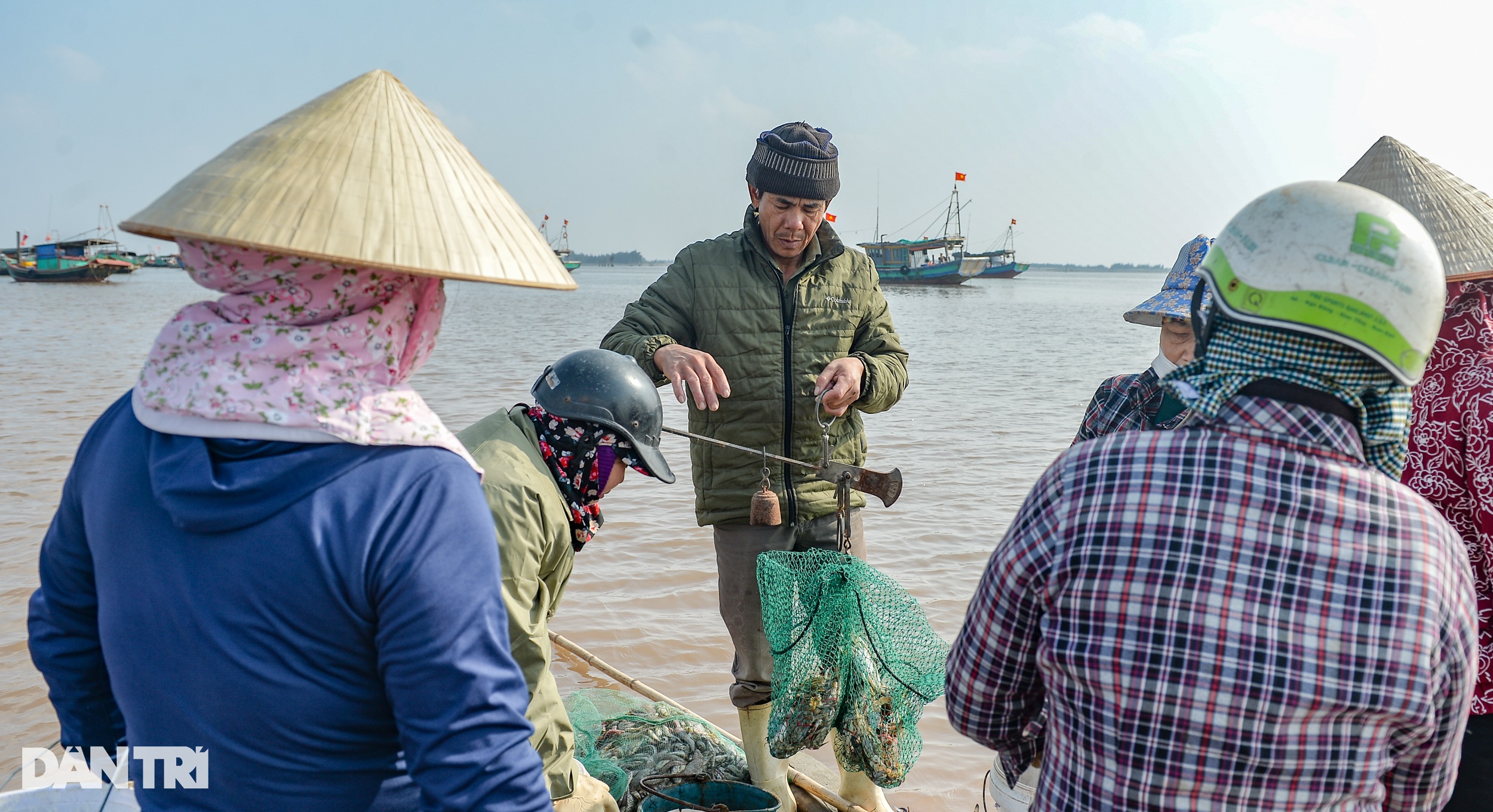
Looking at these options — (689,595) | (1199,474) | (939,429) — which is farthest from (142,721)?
(939,429)

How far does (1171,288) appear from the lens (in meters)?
2.85

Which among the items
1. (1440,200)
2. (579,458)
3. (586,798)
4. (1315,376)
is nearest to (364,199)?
(579,458)

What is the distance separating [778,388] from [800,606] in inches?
29.2

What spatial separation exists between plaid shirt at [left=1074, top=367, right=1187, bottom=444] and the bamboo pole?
4.99 feet

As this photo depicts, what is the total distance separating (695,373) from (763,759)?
54.5 inches

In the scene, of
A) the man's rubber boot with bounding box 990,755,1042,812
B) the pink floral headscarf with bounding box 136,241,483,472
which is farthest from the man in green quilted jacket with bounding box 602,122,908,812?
the pink floral headscarf with bounding box 136,241,483,472

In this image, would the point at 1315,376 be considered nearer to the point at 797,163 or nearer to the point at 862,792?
the point at 797,163

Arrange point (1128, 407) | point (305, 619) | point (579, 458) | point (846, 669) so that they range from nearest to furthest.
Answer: point (305, 619), point (579, 458), point (1128, 407), point (846, 669)

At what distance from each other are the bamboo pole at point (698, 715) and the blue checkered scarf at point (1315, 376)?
7.58ft

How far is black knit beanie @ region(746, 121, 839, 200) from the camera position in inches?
126

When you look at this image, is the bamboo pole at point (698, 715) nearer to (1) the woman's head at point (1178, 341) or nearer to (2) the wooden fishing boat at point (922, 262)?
(1) the woman's head at point (1178, 341)

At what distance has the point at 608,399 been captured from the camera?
2.25m

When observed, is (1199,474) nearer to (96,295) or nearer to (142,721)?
(142,721)

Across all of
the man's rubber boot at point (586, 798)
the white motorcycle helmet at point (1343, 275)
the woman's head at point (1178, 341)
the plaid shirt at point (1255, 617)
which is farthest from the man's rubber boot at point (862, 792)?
the white motorcycle helmet at point (1343, 275)
